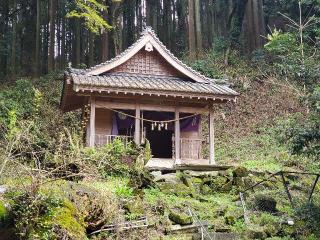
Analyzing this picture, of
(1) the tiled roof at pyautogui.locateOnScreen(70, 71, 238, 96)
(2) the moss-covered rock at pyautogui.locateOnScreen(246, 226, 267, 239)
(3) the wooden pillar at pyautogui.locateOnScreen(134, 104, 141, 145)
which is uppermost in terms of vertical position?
(1) the tiled roof at pyautogui.locateOnScreen(70, 71, 238, 96)

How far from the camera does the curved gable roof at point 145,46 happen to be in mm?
18578

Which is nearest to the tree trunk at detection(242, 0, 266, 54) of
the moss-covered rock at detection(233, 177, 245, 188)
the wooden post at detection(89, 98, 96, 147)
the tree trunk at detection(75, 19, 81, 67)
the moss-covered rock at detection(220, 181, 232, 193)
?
the tree trunk at detection(75, 19, 81, 67)

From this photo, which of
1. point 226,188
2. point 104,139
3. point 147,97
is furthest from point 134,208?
point 147,97

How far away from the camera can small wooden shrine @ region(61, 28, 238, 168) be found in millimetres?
17420

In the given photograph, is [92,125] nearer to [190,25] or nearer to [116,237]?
[116,237]

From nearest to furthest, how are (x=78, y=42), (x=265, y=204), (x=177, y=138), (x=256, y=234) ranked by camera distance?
1. (x=256, y=234)
2. (x=265, y=204)
3. (x=177, y=138)
4. (x=78, y=42)

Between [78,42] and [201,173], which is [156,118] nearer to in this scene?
[201,173]

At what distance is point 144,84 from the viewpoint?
17.6 metres

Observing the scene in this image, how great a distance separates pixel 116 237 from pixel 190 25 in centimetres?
2626

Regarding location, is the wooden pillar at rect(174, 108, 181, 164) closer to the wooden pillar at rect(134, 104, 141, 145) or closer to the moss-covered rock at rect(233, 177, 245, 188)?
the wooden pillar at rect(134, 104, 141, 145)

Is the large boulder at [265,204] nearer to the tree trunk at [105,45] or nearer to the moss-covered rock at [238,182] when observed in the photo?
the moss-covered rock at [238,182]

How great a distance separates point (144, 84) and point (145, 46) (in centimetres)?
224

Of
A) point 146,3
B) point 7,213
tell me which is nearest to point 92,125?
point 7,213

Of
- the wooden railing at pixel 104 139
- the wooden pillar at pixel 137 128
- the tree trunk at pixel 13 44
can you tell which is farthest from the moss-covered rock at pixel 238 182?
the tree trunk at pixel 13 44
